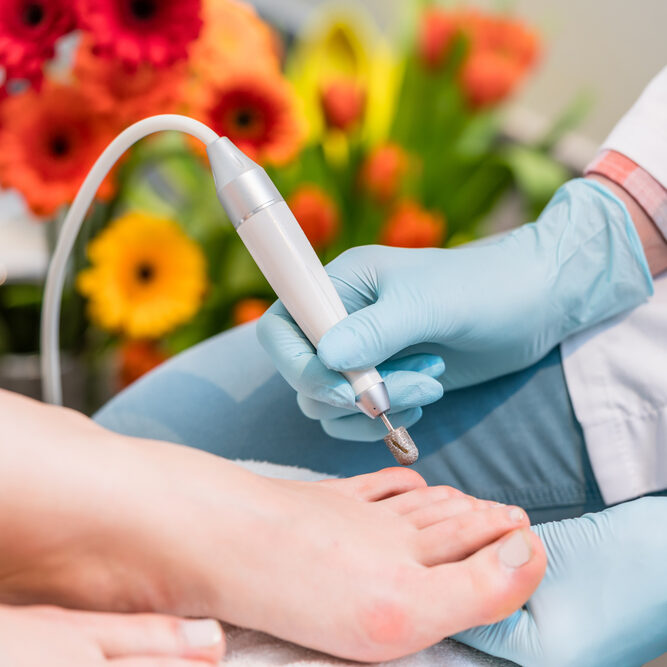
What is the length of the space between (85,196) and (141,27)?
246 mm

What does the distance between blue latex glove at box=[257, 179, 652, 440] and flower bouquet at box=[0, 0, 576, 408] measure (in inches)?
14.3

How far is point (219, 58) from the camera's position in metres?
0.96

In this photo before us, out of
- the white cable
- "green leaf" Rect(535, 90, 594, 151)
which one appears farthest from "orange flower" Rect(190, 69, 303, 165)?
"green leaf" Rect(535, 90, 594, 151)

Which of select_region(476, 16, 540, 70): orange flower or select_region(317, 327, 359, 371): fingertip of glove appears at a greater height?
select_region(476, 16, 540, 70): orange flower

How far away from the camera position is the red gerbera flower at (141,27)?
82cm

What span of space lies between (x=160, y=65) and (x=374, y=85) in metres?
0.65

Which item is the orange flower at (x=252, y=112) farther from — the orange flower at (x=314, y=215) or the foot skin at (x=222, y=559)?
the foot skin at (x=222, y=559)

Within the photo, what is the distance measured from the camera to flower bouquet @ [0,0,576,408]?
909 millimetres

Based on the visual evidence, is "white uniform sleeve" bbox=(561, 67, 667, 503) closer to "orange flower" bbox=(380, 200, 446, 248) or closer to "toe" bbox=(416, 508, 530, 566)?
"toe" bbox=(416, 508, 530, 566)

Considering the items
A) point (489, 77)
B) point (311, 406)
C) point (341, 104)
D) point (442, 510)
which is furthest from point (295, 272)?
point (489, 77)

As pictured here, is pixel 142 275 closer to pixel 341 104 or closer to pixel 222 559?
pixel 341 104

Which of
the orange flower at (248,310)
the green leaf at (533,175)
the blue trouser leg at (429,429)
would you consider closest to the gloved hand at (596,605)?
the blue trouser leg at (429,429)

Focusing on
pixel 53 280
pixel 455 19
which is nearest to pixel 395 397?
pixel 53 280

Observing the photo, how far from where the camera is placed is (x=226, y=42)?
980 millimetres
